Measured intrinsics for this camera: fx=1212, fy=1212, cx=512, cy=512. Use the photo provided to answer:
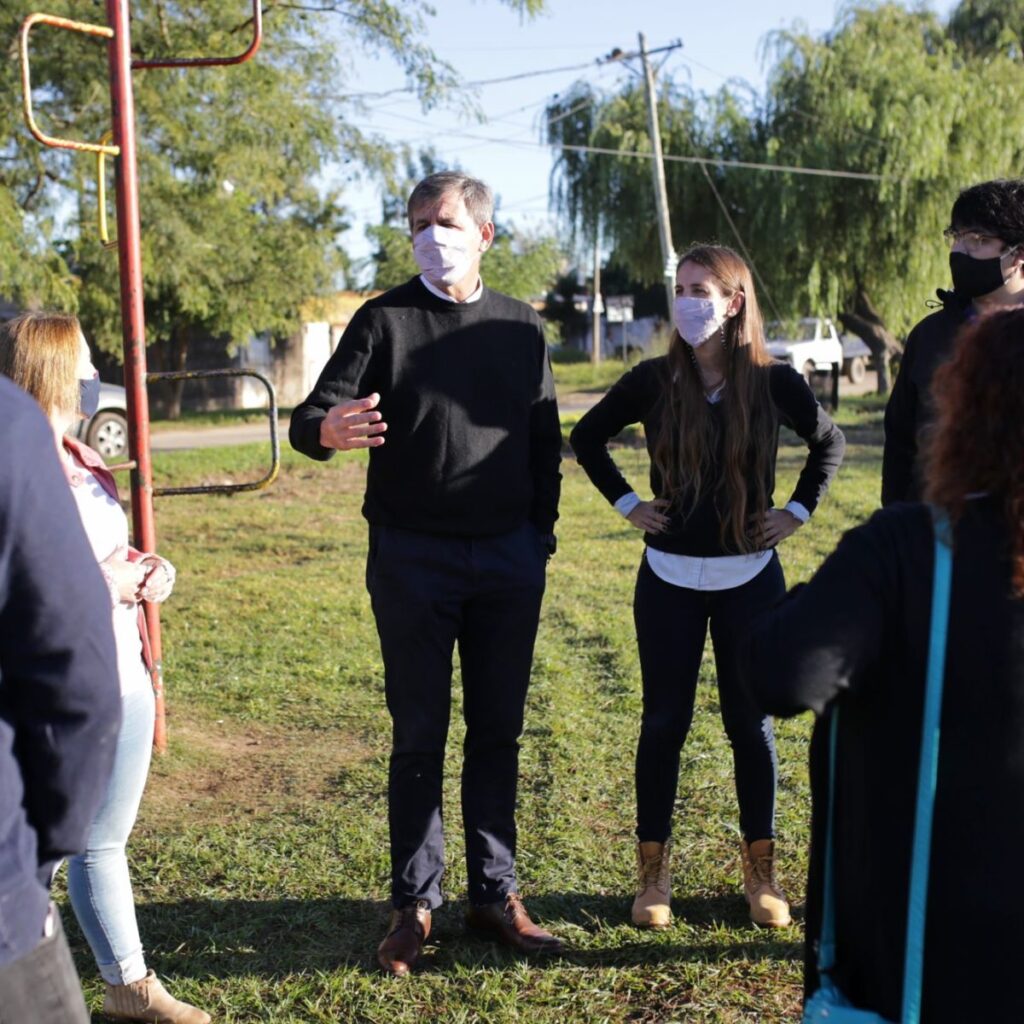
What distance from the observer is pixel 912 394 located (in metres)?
3.41

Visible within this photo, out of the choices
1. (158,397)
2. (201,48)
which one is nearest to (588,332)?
(158,397)

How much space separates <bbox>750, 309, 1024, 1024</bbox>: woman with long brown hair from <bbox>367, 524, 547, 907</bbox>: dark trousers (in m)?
1.61

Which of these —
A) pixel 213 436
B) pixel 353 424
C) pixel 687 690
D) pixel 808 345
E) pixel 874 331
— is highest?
pixel 874 331

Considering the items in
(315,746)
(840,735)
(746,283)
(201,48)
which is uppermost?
(201,48)

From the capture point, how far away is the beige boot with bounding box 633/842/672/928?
3480 mm

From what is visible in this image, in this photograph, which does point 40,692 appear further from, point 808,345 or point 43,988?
point 808,345

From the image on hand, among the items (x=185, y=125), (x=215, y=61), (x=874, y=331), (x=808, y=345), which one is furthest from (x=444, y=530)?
(x=808, y=345)

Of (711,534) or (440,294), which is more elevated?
(440,294)

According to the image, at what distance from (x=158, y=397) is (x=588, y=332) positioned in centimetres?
3567

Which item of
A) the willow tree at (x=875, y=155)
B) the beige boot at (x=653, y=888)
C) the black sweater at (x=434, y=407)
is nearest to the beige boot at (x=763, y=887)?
the beige boot at (x=653, y=888)

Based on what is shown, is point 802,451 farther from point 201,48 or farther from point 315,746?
point 315,746

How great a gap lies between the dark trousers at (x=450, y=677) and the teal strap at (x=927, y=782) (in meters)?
1.77

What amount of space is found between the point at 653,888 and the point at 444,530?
1218 millimetres

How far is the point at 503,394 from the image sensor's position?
344 cm
